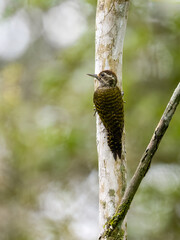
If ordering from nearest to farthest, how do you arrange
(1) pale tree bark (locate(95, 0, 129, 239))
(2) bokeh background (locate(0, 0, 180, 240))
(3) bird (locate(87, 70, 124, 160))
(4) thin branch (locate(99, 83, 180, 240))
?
(4) thin branch (locate(99, 83, 180, 240)) → (1) pale tree bark (locate(95, 0, 129, 239)) → (3) bird (locate(87, 70, 124, 160)) → (2) bokeh background (locate(0, 0, 180, 240))

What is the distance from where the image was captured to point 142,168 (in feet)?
9.71

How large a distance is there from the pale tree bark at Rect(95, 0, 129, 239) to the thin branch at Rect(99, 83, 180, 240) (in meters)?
0.14

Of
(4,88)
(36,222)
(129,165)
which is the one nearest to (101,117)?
(129,165)

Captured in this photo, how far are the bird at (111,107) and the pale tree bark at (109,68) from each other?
0.19 ft

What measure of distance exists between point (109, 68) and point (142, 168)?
104 cm

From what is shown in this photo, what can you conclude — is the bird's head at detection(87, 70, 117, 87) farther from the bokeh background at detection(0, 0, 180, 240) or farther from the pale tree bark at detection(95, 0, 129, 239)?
the bokeh background at detection(0, 0, 180, 240)

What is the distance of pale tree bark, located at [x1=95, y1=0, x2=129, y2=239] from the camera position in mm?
3408

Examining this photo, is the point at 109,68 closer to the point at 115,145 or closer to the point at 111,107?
the point at 111,107

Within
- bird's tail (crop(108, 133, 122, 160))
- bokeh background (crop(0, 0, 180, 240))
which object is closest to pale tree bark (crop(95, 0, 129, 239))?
bird's tail (crop(108, 133, 122, 160))

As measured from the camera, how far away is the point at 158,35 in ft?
21.8

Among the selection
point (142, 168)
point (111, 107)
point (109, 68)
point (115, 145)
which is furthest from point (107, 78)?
point (142, 168)

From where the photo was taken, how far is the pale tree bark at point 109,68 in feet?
11.2

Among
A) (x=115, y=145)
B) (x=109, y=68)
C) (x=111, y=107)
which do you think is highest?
(x=109, y=68)

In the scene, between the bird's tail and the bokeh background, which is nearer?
the bird's tail
